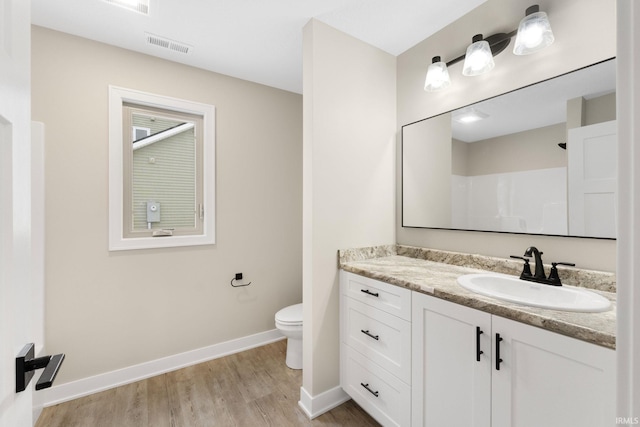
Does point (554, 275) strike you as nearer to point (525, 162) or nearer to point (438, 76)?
point (525, 162)

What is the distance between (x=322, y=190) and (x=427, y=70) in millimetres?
1168

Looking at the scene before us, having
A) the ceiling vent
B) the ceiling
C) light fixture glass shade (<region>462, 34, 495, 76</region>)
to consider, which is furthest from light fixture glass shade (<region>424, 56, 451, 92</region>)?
the ceiling vent

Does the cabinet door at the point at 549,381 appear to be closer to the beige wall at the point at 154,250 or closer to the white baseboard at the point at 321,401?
the white baseboard at the point at 321,401

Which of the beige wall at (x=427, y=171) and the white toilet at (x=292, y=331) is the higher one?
the beige wall at (x=427, y=171)

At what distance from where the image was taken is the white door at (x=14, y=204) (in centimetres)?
50

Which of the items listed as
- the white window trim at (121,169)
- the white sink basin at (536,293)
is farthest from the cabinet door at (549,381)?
the white window trim at (121,169)

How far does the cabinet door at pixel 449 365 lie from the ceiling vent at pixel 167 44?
7.70ft

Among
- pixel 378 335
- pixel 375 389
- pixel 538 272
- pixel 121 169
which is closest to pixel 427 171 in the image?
pixel 538 272

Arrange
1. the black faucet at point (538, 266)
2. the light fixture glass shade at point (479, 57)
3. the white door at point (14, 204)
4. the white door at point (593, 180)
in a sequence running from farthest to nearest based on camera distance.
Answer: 1. the light fixture glass shade at point (479, 57)
2. the black faucet at point (538, 266)
3. the white door at point (593, 180)
4. the white door at point (14, 204)

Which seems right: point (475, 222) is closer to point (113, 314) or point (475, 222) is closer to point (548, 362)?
point (548, 362)

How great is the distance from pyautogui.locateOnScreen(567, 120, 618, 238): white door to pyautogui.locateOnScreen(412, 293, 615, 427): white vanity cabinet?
0.66 meters

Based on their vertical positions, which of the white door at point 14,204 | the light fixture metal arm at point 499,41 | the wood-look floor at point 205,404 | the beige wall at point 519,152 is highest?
the light fixture metal arm at point 499,41

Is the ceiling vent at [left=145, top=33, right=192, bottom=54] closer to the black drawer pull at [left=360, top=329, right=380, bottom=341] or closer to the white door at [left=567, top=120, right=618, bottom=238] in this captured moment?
the black drawer pull at [left=360, top=329, right=380, bottom=341]

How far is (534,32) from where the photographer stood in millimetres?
1335
